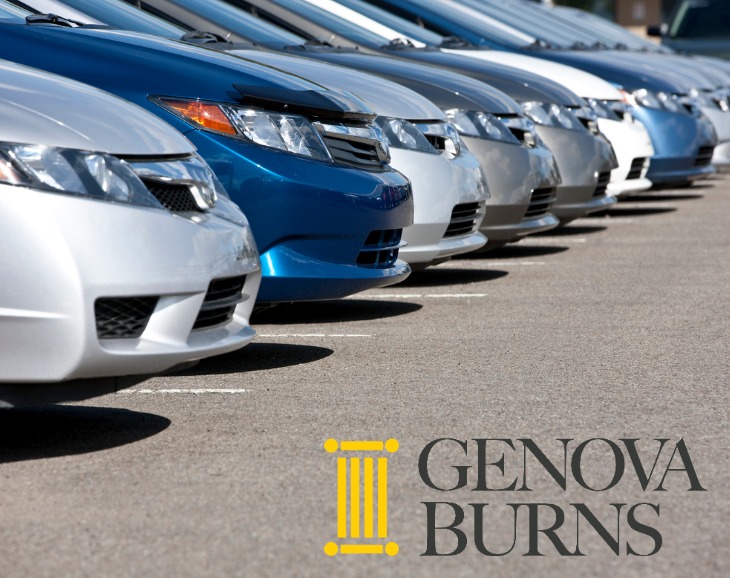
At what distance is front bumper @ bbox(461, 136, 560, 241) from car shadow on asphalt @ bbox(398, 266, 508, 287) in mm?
232

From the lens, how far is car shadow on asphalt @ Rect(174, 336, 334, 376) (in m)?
6.11

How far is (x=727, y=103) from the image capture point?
55.2 feet

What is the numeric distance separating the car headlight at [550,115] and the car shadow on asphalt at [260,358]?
4.18 meters

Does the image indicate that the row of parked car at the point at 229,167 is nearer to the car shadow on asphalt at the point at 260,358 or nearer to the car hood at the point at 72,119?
the car hood at the point at 72,119

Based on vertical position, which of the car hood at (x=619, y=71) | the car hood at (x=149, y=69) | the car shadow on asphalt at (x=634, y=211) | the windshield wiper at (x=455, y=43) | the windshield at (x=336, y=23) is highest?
the car hood at (x=149, y=69)

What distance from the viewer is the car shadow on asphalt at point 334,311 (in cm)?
756

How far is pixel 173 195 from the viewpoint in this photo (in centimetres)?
472

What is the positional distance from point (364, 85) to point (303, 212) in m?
1.58

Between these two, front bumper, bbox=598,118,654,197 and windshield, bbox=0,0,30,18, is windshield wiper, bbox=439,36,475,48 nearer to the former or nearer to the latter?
A: front bumper, bbox=598,118,654,197

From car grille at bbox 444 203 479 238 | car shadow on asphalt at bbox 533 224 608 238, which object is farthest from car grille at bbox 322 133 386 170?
car shadow on asphalt at bbox 533 224 608 238

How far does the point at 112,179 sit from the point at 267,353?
2.14 meters

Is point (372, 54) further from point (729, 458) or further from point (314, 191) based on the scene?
point (729, 458)

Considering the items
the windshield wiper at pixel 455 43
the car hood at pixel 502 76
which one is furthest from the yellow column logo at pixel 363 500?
the windshield wiper at pixel 455 43

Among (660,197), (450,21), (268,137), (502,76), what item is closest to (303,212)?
(268,137)
